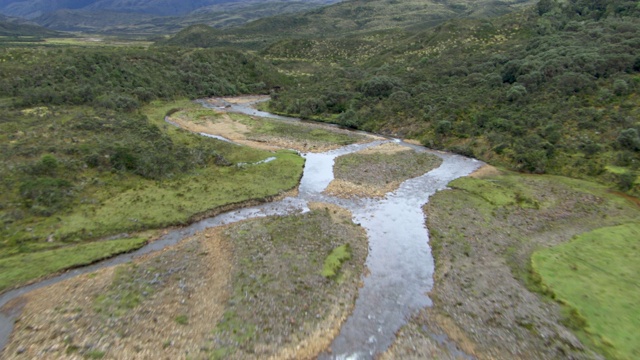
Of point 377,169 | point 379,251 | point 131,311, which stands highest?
point 131,311

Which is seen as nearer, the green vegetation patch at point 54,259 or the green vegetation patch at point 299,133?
the green vegetation patch at point 54,259

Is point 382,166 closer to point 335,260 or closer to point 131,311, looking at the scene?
point 335,260

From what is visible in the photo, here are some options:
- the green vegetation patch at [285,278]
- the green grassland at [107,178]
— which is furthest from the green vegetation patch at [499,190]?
the green grassland at [107,178]

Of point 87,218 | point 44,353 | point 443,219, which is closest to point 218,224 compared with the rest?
point 87,218

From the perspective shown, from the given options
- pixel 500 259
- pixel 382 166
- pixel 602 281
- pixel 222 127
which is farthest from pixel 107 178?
pixel 602 281

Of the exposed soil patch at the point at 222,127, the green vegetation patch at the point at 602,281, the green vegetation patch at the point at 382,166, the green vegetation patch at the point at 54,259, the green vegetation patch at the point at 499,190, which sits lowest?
the exposed soil patch at the point at 222,127

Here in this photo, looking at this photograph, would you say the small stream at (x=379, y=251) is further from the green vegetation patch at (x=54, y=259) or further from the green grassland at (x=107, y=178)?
the green grassland at (x=107, y=178)

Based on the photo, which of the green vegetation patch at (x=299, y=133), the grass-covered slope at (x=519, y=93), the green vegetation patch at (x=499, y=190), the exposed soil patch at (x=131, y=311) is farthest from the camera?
the green vegetation patch at (x=299, y=133)
